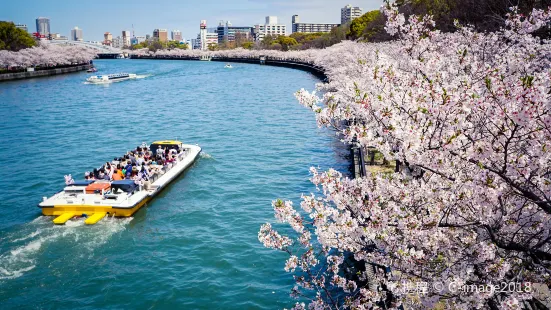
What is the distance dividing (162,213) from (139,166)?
4.34 meters

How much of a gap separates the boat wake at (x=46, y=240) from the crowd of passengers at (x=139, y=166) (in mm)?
3204

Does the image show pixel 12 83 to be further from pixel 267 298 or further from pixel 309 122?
pixel 267 298

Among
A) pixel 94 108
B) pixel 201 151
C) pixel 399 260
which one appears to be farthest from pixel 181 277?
pixel 94 108

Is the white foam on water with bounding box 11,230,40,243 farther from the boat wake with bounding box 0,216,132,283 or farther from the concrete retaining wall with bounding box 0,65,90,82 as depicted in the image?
the concrete retaining wall with bounding box 0,65,90,82

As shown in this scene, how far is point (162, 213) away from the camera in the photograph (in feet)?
67.4

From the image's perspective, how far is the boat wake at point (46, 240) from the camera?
50.0 feet

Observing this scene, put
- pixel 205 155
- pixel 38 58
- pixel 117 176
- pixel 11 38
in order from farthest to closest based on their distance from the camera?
pixel 11 38 → pixel 38 58 → pixel 205 155 → pixel 117 176

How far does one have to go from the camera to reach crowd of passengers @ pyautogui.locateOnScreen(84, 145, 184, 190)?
22.0 meters

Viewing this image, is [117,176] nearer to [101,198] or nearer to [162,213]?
[101,198]

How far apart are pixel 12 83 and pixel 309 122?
203 ft

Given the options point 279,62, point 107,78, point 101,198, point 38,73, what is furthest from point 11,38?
point 101,198

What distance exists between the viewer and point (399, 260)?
736 cm

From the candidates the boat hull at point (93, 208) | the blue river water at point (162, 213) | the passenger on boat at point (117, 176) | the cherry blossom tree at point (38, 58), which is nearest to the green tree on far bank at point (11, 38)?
the cherry blossom tree at point (38, 58)

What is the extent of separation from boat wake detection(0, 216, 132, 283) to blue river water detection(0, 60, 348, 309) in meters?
0.04
